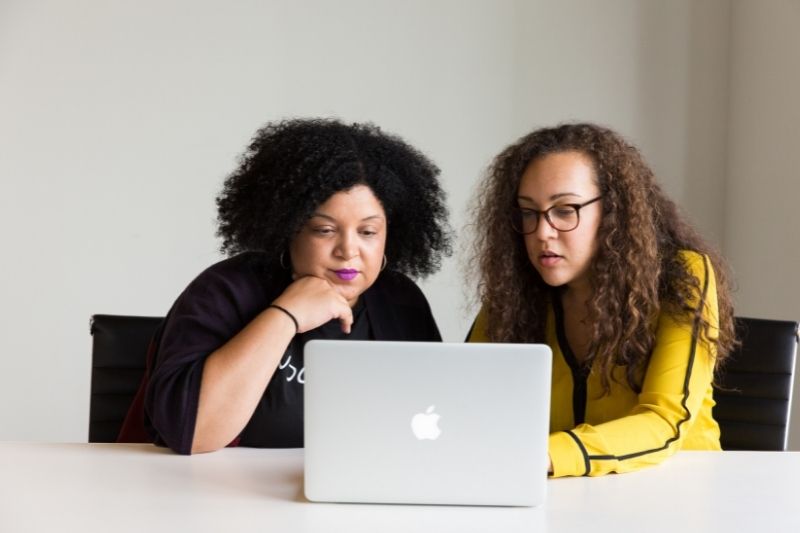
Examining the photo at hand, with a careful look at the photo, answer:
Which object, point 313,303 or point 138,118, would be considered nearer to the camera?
point 313,303

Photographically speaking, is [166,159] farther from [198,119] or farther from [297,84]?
[297,84]

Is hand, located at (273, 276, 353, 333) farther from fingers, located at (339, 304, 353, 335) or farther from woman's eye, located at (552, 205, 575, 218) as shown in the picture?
woman's eye, located at (552, 205, 575, 218)

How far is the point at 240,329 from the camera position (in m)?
1.80

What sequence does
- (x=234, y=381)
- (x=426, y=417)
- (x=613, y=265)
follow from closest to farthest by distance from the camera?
1. (x=426, y=417)
2. (x=234, y=381)
3. (x=613, y=265)

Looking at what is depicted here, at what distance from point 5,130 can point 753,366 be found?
2491mm

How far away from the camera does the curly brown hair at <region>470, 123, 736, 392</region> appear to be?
72.1 inches

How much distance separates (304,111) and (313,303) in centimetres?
186

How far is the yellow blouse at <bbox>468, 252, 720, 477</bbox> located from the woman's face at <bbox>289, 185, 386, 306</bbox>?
36 cm

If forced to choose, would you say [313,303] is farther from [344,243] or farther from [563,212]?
[563,212]

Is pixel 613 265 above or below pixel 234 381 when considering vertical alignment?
above

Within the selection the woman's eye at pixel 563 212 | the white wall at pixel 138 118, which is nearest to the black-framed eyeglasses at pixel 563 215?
the woman's eye at pixel 563 212

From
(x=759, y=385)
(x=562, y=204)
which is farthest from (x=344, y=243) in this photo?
(x=759, y=385)

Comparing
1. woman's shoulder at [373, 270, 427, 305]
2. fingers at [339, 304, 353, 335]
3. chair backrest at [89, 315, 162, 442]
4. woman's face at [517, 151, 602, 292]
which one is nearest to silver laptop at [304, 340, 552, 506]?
fingers at [339, 304, 353, 335]

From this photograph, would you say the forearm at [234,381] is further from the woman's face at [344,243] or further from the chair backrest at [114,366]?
the chair backrest at [114,366]
